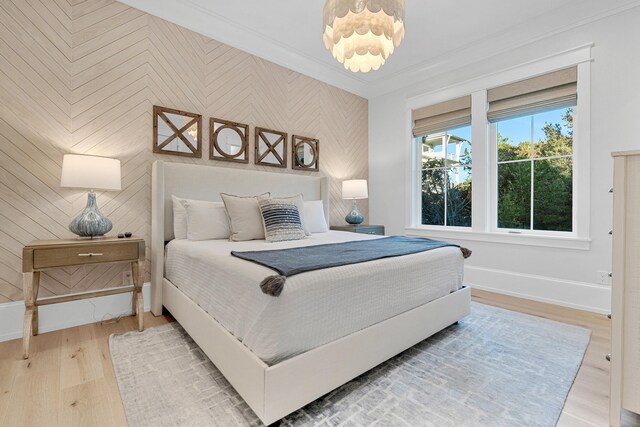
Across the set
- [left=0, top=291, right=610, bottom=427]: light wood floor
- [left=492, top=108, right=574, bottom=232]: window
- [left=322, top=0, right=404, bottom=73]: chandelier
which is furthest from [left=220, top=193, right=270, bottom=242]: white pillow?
[left=492, top=108, right=574, bottom=232]: window

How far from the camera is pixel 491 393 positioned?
151cm

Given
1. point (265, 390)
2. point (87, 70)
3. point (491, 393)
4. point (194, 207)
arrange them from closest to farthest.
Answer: point (265, 390), point (491, 393), point (87, 70), point (194, 207)

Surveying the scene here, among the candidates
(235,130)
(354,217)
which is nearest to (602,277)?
(354,217)

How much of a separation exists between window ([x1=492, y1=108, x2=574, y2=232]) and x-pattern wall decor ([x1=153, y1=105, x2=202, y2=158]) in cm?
331

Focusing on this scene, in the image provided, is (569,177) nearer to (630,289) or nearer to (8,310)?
(630,289)

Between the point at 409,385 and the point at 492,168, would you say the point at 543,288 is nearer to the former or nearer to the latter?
the point at 492,168

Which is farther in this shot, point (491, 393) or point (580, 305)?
point (580, 305)

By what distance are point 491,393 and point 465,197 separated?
265cm

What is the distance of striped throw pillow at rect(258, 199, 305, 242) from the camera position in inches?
101

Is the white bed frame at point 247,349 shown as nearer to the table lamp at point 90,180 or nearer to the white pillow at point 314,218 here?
the table lamp at point 90,180

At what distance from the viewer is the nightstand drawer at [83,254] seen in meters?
1.93

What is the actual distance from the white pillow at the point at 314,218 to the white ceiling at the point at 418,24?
1790mm

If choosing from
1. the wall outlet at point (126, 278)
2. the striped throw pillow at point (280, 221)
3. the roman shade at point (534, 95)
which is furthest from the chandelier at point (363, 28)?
the wall outlet at point (126, 278)

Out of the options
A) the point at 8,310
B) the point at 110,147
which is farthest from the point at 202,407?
the point at 110,147
